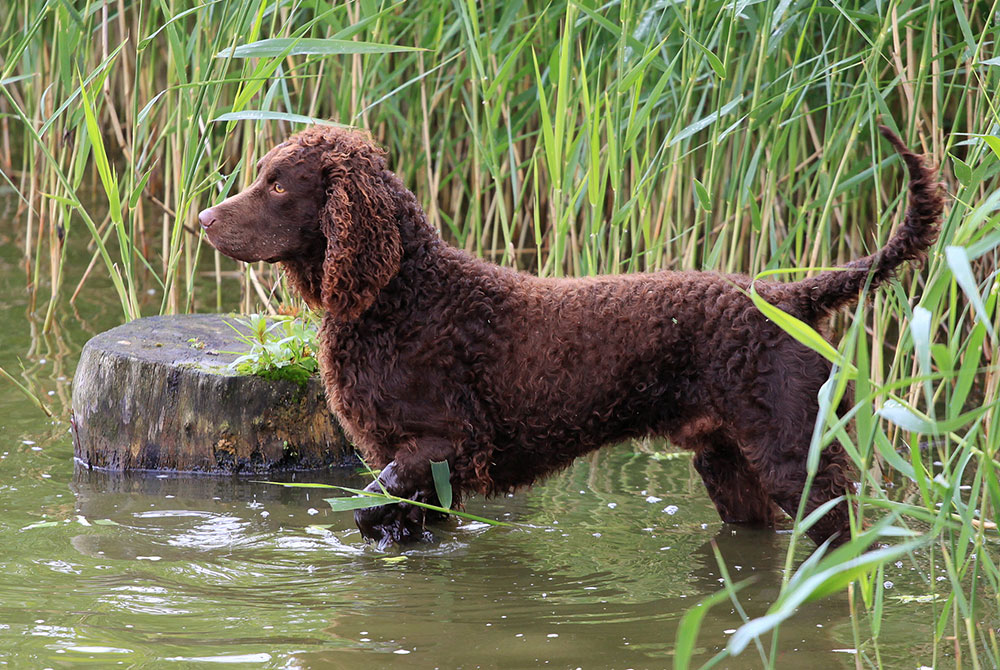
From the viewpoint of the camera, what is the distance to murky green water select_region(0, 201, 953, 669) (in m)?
2.58

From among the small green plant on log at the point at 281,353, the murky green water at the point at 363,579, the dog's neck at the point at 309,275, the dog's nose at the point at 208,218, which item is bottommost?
the murky green water at the point at 363,579

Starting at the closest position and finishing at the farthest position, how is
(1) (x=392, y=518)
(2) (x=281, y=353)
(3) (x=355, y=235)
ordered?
(3) (x=355, y=235), (1) (x=392, y=518), (2) (x=281, y=353)

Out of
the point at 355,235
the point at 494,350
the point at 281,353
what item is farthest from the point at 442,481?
the point at 281,353

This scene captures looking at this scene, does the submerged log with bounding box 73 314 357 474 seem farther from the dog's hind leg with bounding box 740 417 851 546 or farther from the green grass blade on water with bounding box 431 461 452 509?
the dog's hind leg with bounding box 740 417 851 546

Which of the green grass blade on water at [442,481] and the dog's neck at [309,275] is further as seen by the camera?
the dog's neck at [309,275]

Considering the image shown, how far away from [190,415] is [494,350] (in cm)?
131

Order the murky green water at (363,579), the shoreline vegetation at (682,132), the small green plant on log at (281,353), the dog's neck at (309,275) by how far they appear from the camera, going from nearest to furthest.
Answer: the murky green water at (363,579) < the shoreline vegetation at (682,132) < the dog's neck at (309,275) < the small green plant on log at (281,353)

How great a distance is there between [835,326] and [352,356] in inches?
104

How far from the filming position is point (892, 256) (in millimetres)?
2859

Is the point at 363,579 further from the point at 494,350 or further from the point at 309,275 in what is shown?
the point at 309,275

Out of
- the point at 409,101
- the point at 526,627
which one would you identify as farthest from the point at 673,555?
the point at 409,101

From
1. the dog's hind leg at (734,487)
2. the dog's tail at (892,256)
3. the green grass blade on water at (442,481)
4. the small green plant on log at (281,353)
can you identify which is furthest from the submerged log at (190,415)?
the dog's tail at (892,256)

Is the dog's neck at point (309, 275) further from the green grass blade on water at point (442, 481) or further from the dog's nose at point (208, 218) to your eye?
the green grass blade on water at point (442, 481)

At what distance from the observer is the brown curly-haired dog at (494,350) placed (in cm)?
307
